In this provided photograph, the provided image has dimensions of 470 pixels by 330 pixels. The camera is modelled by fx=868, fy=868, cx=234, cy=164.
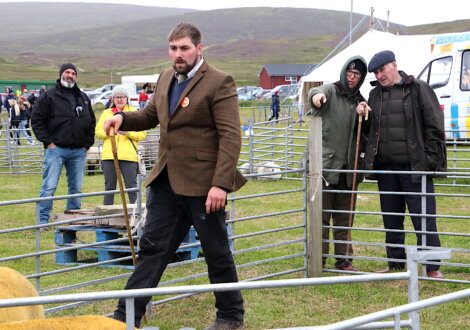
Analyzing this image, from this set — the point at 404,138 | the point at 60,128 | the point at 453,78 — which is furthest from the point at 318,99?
the point at 453,78

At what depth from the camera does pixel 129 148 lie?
949 cm

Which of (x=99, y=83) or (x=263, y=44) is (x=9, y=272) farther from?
(x=263, y=44)

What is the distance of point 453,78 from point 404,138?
10.9 m

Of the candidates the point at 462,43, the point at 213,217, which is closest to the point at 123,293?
the point at 213,217

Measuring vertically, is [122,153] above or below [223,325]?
above

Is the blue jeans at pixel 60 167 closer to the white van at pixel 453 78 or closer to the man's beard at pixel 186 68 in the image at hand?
the man's beard at pixel 186 68

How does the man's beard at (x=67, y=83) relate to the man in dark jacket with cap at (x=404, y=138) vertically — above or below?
above

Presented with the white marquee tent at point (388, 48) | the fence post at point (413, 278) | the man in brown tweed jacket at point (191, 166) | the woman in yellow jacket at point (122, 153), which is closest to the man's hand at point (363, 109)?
the man in brown tweed jacket at point (191, 166)

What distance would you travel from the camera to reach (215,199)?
5207 mm

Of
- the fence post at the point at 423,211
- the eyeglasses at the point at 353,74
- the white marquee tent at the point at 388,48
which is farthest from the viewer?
the white marquee tent at the point at 388,48

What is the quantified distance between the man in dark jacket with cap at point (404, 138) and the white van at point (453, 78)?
951 cm

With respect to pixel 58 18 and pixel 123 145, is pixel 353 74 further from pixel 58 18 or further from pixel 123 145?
pixel 58 18

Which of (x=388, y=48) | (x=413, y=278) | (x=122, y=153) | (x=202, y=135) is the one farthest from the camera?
(x=388, y=48)

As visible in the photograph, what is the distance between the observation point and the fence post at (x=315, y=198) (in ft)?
23.9
